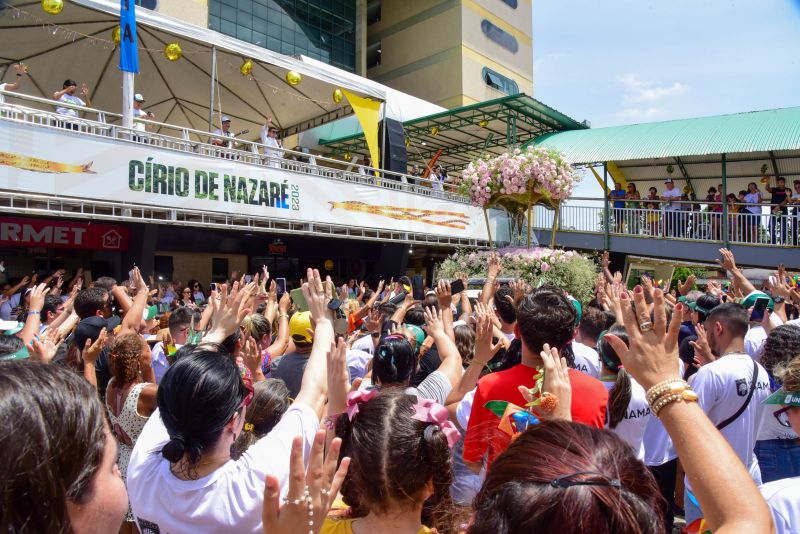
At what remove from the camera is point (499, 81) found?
26.0 meters

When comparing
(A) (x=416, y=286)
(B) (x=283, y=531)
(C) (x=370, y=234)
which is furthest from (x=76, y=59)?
(B) (x=283, y=531)

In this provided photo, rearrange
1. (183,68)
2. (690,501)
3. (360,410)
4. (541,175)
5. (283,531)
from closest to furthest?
(283,531) < (360,410) < (690,501) < (541,175) < (183,68)

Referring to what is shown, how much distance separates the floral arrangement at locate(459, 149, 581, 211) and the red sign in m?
7.31

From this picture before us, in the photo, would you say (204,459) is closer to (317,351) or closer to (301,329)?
(317,351)

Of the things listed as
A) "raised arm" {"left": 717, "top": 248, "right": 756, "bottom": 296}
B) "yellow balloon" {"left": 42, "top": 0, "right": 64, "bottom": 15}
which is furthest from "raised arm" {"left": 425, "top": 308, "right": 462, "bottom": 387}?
"yellow balloon" {"left": 42, "top": 0, "right": 64, "bottom": 15}

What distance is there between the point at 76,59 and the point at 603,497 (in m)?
14.8

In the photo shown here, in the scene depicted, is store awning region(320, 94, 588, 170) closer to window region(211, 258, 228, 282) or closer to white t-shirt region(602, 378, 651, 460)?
window region(211, 258, 228, 282)

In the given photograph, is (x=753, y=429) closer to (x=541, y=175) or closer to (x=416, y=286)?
(x=416, y=286)

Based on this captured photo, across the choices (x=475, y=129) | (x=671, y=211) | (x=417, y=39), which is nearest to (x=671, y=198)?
(x=671, y=211)

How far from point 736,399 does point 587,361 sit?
85 centimetres

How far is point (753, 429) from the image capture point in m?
2.78

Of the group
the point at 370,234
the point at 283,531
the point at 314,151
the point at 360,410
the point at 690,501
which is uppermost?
the point at 314,151

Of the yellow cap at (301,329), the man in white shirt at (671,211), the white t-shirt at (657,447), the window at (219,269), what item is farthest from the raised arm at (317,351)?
the man in white shirt at (671,211)

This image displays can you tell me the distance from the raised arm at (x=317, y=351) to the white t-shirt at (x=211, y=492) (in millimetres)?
259
